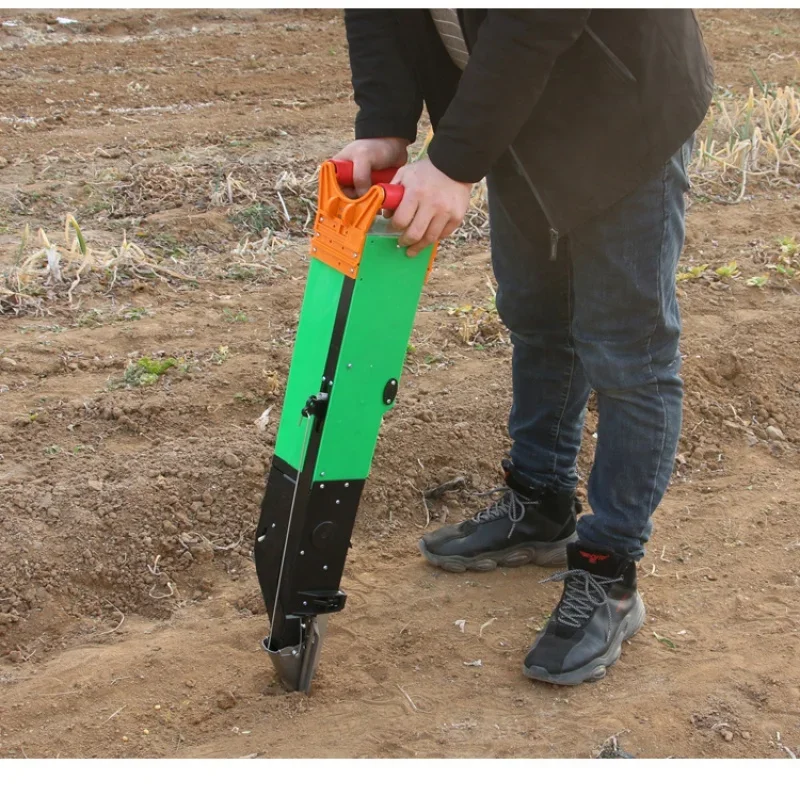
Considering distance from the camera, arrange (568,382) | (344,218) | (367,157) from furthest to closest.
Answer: (568,382) < (367,157) < (344,218)

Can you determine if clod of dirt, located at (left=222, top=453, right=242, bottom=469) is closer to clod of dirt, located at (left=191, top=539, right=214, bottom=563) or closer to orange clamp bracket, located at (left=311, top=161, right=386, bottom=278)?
clod of dirt, located at (left=191, top=539, right=214, bottom=563)

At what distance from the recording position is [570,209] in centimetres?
196

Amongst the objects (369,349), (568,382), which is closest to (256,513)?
(568,382)

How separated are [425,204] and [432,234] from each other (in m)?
0.06

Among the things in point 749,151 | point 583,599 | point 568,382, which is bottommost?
point 583,599

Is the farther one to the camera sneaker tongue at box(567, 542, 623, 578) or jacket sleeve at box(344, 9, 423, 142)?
sneaker tongue at box(567, 542, 623, 578)

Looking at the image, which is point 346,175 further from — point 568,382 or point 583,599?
point 583,599

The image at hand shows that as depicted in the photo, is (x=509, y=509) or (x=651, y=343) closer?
(x=651, y=343)

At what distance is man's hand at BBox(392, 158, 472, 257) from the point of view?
5.90 feet

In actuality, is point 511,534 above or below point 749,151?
below

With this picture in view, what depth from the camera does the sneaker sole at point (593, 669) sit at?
2.23 meters

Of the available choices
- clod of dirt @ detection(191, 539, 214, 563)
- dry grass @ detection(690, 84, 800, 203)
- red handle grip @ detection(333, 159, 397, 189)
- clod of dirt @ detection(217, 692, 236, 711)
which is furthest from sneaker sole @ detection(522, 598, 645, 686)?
dry grass @ detection(690, 84, 800, 203)

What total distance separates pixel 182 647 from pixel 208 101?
4871 mm

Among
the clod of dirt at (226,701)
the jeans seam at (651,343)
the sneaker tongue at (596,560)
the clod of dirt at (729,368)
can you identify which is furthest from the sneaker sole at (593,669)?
the clod of dirt at (729,368)
